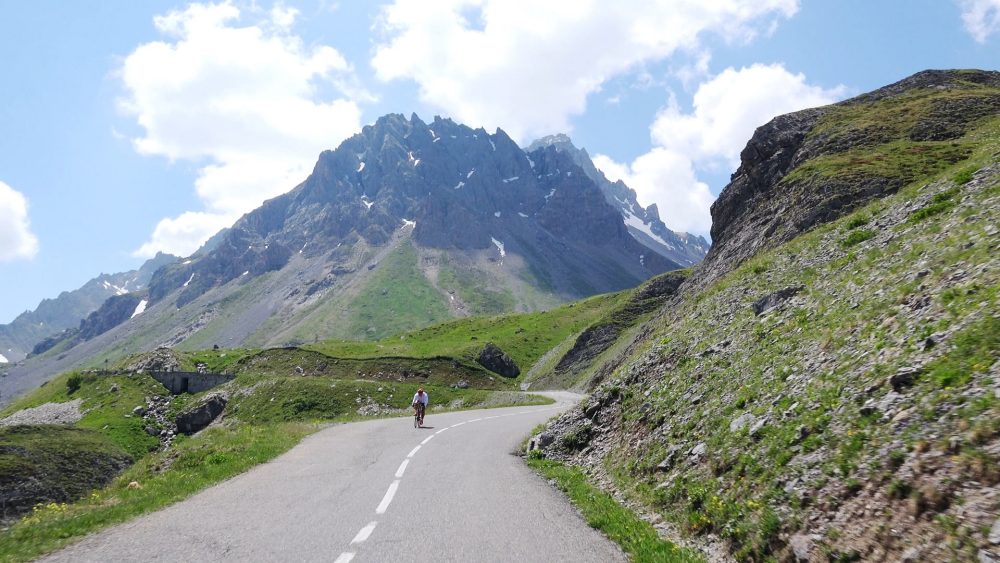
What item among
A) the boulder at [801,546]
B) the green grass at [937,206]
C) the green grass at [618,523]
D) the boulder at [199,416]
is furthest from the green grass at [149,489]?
the boulder at [199,416]

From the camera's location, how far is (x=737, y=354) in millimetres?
18047

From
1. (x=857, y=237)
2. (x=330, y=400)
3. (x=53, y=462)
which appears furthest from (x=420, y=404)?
(x=330, y=400)

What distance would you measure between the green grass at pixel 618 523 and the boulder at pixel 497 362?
7991 centimetres

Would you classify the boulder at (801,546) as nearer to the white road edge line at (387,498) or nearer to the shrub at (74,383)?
the white road edge line at (387,498)

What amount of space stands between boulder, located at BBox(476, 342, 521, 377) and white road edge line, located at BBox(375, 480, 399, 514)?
81408 millimetres

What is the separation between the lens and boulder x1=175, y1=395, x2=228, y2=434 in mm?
65625

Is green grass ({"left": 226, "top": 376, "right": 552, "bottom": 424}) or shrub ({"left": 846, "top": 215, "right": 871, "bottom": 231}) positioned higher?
shrub ({"left": 846, "top": 215, "right": 871, "bottom": 231})

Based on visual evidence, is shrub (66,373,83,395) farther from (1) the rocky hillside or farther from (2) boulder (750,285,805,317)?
(2) boulder (750,285,805,317)

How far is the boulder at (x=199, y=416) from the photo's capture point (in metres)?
65.6

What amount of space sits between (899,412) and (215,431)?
29.5 meters

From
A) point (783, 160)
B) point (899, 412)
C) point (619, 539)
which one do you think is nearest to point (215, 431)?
point (619, 539)

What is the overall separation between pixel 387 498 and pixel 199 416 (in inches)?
2501

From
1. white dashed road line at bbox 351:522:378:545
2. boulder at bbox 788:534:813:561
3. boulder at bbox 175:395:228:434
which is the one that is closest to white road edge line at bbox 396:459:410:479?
white dashed road line at bbox 351:522:378:545

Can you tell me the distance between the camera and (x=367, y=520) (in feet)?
39.1
